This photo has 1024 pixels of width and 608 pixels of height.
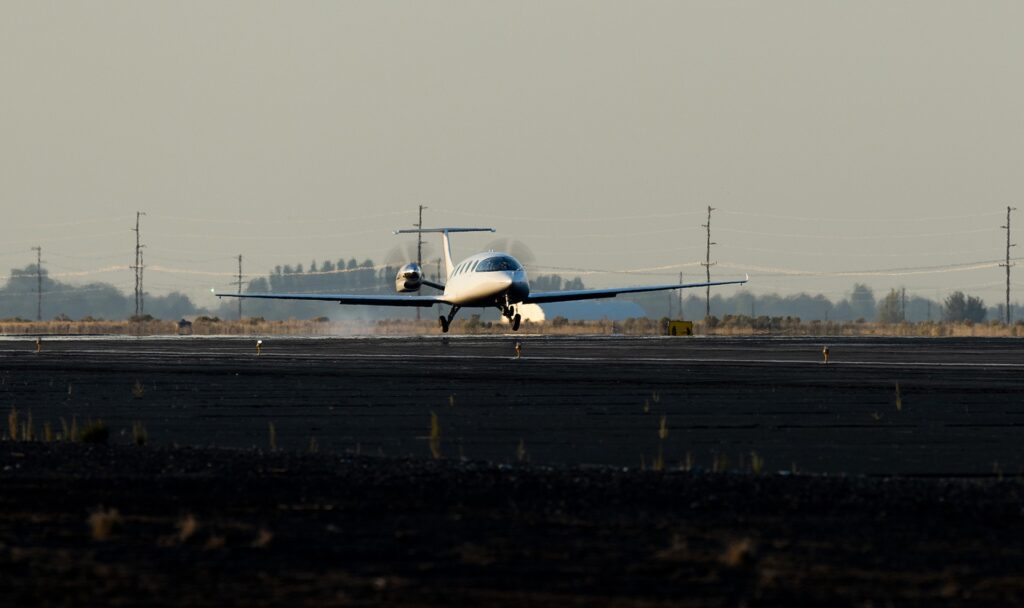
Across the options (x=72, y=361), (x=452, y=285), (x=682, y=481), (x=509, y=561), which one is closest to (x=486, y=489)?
(x=682, y=481)

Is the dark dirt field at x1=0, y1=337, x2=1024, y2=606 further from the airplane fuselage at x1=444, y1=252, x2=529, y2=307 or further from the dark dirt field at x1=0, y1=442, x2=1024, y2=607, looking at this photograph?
the airplane fuselage at x1=444, y1=252, x2=529, y2=307

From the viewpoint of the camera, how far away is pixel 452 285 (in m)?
87.6

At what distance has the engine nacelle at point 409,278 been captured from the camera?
290 ft

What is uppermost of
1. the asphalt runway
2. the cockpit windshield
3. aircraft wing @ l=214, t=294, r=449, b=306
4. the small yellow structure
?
the cockpit windshield

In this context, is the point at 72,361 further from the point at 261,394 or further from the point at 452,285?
the point at 452,285

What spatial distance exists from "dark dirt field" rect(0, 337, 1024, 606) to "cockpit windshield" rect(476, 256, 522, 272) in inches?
1913

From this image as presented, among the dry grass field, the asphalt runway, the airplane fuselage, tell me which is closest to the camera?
the asphalt runway

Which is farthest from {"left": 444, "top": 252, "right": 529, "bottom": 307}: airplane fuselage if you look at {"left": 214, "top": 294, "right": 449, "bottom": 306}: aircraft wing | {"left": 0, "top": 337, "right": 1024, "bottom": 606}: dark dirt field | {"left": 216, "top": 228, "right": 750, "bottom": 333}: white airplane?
{"left": 0, "top": 337, "right": 1024, "bottom": 606}: dark dirt field

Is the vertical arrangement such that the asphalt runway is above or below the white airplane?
below

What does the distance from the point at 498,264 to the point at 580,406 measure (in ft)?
175

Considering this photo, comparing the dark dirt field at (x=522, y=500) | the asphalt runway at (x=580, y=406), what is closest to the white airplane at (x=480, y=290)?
the asphalt runway at (x=580, y=406)

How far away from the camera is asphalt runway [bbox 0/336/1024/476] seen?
20.3m

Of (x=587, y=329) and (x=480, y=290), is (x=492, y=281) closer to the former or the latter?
(x=480, y=290)

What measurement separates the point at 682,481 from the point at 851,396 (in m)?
16.6
